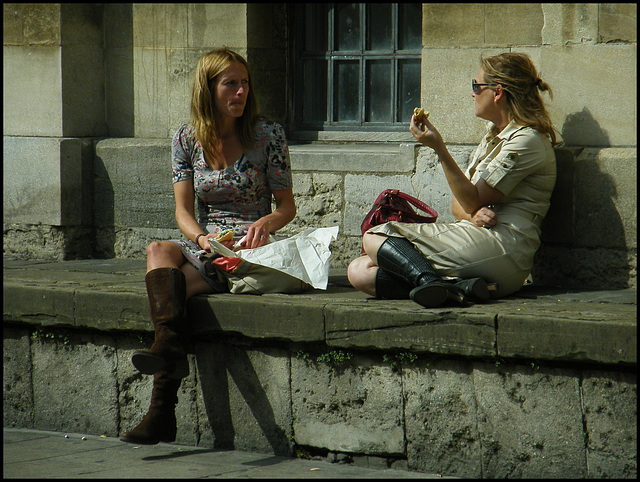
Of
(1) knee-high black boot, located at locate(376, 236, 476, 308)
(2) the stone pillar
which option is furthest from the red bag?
(2) the stone pillar

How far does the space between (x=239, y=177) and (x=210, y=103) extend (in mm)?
419

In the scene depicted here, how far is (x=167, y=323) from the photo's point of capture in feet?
13.7

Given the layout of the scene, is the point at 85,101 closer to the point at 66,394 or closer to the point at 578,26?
the point at 66,394

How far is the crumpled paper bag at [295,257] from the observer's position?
440cm

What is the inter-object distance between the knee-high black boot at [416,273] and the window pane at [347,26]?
79.7 inches

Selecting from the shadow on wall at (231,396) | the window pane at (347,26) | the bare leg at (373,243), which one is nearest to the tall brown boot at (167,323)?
the shadow on wall at (231,396)

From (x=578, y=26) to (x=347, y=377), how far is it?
217cm

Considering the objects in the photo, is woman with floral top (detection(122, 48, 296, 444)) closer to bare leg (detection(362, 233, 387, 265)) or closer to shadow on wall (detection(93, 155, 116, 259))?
bare leg (detection(362, 233, 387, 265))

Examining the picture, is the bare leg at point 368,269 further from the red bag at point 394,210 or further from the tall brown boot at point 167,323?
the tall brown boot at point 167,323

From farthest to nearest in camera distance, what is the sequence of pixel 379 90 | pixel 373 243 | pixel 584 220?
pixel 379 90 < pixel 584 220 < pixel 373 243

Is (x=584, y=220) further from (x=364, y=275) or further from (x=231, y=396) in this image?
(x=231, y=396)

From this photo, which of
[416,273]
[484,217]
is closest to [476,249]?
[484,217]

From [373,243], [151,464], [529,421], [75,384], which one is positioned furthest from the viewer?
[75,384]

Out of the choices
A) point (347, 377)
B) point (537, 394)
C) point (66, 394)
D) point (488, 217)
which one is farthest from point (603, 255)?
point (66, 394)
